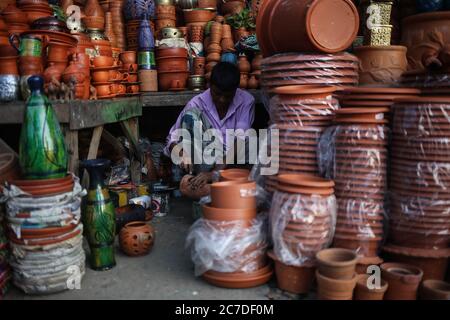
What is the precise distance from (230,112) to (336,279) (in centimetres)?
209

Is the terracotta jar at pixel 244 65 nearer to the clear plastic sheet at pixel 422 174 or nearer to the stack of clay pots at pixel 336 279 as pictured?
the clear plastic sheet at pixel 422 174

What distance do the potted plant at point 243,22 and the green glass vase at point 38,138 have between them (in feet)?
9.59

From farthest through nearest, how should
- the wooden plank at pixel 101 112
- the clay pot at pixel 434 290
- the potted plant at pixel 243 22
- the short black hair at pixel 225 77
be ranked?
the potted plant at pixel 243 22 < the short black hair at pixel 225 77 < the wooden plank at pixel 101 112 < the clay pot at pixel 434 290

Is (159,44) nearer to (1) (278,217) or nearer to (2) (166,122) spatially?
(2) (166,122)

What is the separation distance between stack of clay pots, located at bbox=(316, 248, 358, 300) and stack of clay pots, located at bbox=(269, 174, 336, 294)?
0.42ft

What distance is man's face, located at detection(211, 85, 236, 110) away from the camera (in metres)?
3.51

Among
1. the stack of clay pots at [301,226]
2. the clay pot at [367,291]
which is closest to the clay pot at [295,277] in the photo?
the stack of clay pots at [301,226]

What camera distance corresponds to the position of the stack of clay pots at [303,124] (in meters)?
2.38

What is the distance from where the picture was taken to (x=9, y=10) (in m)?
3.26

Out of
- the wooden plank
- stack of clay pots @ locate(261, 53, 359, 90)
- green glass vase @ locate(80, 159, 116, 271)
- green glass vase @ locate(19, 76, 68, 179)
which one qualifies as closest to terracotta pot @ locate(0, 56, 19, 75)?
the wooden plank

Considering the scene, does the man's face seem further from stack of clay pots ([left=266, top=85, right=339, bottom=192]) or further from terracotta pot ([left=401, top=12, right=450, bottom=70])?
terracotta pot ([left=401, top=12, right=450, bottom=70])

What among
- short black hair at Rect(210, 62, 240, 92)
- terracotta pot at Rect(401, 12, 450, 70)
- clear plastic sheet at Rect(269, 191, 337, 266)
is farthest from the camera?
short black hair at Rect(210, 62, 240, 92)

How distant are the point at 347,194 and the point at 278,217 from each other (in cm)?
41

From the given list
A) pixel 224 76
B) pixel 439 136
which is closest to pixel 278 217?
pixel 439 136
